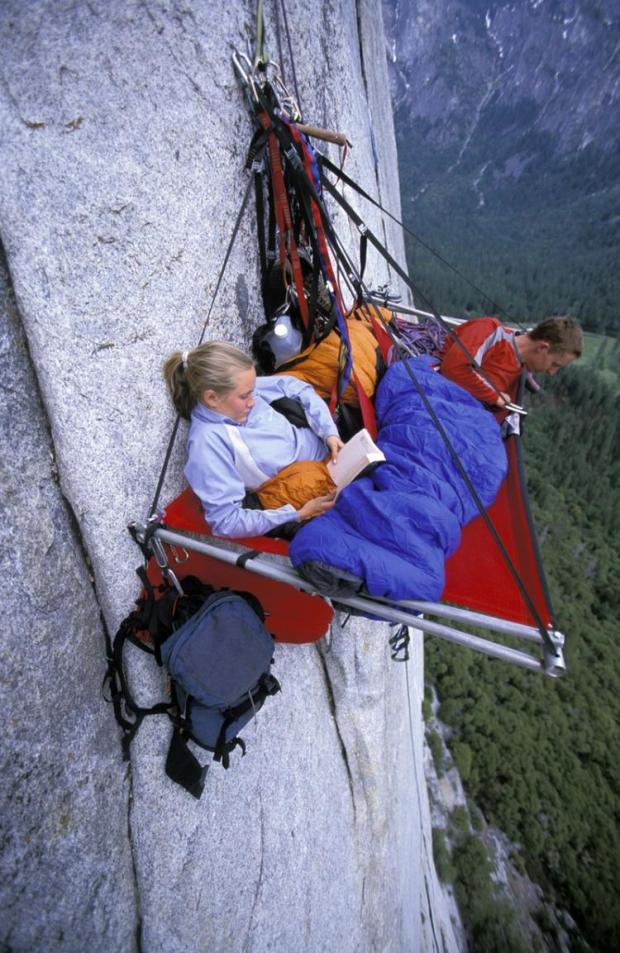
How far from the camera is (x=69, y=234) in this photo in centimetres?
219

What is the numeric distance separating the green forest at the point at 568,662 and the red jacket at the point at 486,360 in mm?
288

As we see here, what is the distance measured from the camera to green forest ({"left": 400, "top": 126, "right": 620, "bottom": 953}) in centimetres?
2738

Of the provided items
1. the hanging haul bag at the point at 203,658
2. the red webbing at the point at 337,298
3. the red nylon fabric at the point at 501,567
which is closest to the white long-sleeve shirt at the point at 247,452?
the red webbing at the point at 337,298

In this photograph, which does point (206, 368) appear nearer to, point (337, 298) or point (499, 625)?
point (337, 298)

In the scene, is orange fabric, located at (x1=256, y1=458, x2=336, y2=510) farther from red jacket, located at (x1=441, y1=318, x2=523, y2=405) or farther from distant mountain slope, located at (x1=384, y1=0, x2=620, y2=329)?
distant mountain slope, located at (x1=384, y1=0, x2=620, y2=329)

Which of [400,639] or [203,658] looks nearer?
[203,658]

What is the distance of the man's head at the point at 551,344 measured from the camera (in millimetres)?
3449

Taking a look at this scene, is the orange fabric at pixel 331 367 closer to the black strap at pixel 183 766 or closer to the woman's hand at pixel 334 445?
the woman's hand at pixel 334 445

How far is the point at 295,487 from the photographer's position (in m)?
2.70

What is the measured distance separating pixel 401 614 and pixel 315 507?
0.78 metres

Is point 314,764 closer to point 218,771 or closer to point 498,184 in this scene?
point 218,771

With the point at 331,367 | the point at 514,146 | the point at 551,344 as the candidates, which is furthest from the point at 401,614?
the point at 514,146

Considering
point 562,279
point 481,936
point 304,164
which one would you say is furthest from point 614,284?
point 304,164

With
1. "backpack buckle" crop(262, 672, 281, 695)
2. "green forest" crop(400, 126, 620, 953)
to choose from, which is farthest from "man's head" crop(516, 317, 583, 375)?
"backpack buckle" crop(262, 672, 281, 695)
